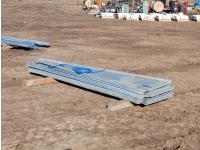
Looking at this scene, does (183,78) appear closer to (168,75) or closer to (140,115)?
(168,75)

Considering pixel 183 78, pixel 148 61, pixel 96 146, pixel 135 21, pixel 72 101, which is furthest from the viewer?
pixel 135 21

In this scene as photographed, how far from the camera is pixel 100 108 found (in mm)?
9703

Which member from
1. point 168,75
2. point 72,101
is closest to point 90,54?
point 168,75

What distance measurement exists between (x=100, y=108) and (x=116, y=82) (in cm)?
93

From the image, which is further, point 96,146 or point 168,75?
point 168,75

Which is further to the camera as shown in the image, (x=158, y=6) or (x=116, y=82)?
(x=158, y=6)

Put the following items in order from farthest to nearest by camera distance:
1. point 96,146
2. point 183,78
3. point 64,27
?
point 64,27
point 183,78
point 96,146

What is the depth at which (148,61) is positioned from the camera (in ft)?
50.6

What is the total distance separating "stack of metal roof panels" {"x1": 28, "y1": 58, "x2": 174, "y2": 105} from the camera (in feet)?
31.4

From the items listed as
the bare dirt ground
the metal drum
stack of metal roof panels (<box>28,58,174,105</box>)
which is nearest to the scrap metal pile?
the metal drum

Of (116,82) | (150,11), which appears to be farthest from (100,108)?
(150,11)

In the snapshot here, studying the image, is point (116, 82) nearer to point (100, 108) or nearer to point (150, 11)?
point (100, 108)

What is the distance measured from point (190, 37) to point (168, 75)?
9.58 m

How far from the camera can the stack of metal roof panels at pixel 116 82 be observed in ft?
31.4
